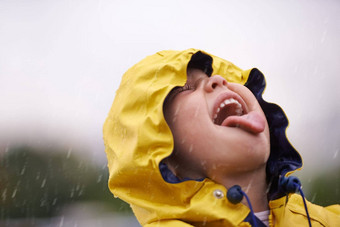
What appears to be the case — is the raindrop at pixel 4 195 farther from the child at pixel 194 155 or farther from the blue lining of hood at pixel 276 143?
the blue lining of hood at pixel 276 143

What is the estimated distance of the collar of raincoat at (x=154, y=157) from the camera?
122 centimetres

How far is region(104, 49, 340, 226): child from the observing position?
48.6 inches

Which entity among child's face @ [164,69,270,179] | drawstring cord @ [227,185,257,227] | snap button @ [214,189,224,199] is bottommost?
snap button @ [214,189,224,199]

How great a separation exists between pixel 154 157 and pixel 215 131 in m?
0.24

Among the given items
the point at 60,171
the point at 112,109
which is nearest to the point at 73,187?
the point at 60,171

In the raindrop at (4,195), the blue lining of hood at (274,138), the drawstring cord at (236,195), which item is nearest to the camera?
the drawstring cord at (236,195)

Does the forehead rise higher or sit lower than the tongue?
higher

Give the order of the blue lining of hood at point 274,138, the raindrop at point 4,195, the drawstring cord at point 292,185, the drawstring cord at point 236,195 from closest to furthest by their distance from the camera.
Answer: the drawstring cord at point 236,195
the drawstring cord at point 292,185
the blue lining of hood at point 274,138
the raindrop at point 4,195

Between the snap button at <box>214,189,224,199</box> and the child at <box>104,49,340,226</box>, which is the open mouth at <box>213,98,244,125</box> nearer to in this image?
the child at <box>104,49,340,226</box>

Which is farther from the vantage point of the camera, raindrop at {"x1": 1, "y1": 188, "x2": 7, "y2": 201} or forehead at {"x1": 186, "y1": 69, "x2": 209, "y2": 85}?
raindrop at {"x1": 1, "y1": 188, "x2": 7, "y2": 201}

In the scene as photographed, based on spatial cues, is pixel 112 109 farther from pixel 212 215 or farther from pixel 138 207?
pixel 212 215

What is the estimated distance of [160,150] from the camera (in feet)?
4.17

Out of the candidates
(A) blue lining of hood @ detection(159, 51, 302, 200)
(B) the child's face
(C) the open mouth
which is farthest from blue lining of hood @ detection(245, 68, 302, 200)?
(C) the open mouth

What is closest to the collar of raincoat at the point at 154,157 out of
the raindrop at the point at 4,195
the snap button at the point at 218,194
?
the snap button at the point at 218,194
